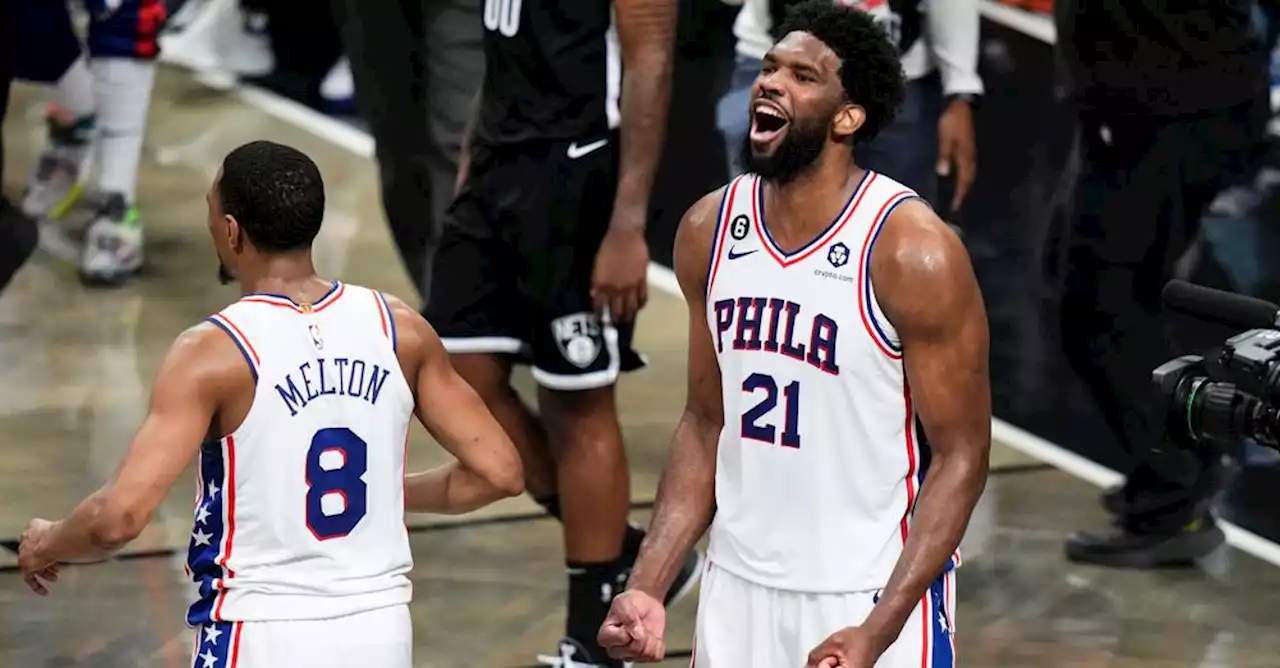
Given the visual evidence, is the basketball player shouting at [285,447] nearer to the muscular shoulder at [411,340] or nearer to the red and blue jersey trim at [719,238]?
the muscular shoulder at [411,340]

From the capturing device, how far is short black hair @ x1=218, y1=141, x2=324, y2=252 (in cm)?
364

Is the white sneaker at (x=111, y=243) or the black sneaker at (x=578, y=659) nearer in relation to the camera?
the black sneaker at (x=578, y=659)

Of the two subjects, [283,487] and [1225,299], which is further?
[283,487]

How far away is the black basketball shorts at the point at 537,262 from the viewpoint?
4.96m

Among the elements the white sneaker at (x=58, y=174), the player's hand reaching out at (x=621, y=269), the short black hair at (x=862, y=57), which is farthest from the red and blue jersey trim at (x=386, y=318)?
the white sneaker at (x=58, y=174)

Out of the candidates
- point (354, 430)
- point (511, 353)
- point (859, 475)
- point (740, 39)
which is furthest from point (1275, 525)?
point (354, 430)

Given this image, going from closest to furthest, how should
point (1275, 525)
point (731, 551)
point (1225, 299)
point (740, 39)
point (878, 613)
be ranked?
point (1225, 299), point (878, 613), point (731, 551), point (740, 39), point (1275, 525)

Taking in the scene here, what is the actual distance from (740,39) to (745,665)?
2.30 m

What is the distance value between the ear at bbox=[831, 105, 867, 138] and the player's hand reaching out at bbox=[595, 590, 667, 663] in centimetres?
79

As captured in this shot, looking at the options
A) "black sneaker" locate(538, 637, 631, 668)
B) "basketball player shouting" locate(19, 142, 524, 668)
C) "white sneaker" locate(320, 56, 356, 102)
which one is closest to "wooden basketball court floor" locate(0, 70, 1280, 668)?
"black sneaker" locate(538, 637, 631, 668)

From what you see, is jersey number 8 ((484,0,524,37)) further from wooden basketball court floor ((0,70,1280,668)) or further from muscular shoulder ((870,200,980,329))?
muscular shoulder ((870,200,980,329))

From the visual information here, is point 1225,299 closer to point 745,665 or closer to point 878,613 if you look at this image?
point 878,613

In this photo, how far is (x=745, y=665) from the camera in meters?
3.81

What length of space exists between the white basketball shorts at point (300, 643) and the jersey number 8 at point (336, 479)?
14 cm
